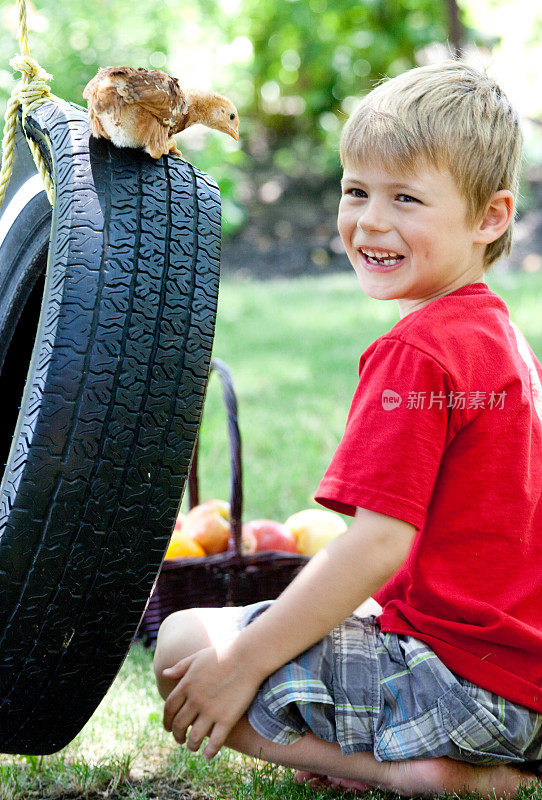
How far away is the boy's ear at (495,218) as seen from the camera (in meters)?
1.74

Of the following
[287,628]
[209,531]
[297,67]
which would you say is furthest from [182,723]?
[297,67]

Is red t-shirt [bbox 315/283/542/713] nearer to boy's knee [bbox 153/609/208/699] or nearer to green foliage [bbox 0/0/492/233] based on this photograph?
boy's knee [bbox 153/609/208/699]

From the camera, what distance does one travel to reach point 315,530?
2754 mm

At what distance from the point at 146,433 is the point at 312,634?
46cm

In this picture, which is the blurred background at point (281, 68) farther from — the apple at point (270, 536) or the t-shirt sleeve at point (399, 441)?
the t-shirt sleeve at point (399, 441)

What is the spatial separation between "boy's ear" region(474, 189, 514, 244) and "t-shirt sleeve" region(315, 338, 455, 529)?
319mm

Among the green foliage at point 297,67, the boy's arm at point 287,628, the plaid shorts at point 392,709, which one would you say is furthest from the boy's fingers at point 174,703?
the green foliage at point 297,67

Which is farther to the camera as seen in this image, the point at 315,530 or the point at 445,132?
the point at 315,530

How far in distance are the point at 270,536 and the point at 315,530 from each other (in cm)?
14

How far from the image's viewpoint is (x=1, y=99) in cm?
696

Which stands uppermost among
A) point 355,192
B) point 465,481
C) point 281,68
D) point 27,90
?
point 281,68

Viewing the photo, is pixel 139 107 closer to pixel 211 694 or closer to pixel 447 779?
pixel 211 694

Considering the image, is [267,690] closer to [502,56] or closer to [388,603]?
[388,603]

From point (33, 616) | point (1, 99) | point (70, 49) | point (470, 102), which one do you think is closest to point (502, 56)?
point (70, 49)
